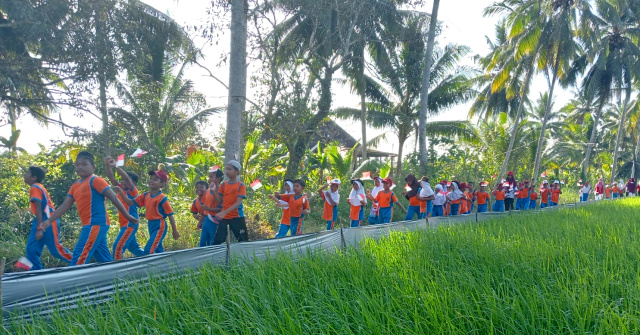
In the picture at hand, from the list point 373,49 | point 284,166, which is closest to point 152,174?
point 284,166

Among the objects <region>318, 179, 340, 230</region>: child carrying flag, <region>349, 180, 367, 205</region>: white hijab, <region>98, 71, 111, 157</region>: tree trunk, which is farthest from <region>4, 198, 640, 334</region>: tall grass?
<region>98, 71, 111, 157</region>: tree trunk

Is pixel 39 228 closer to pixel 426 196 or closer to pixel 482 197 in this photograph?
pixel 426 196

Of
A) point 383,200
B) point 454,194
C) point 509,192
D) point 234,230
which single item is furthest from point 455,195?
point 234,230

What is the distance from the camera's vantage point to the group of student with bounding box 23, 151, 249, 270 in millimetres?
5480

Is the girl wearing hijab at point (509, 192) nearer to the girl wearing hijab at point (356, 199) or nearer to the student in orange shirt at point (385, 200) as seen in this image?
the student in orange shirt at point (385, 200)

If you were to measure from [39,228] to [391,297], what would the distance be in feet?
13.4

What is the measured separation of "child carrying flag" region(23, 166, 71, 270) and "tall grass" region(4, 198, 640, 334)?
2.13 meters

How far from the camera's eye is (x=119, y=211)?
6340 millimetres

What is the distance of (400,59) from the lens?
20734mm

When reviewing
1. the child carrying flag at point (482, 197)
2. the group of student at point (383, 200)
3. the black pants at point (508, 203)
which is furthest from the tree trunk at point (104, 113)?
the black pants at point (508, 203)

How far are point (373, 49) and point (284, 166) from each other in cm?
579

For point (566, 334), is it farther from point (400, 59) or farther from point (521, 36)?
point (521, 36)

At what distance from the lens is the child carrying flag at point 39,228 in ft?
19.0

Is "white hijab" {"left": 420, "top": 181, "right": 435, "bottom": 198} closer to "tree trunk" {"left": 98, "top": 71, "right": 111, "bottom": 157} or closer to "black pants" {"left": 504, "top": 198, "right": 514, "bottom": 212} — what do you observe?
"black pants" {"left": 504, "top": 198, "right": 514, "bottom": 212}
